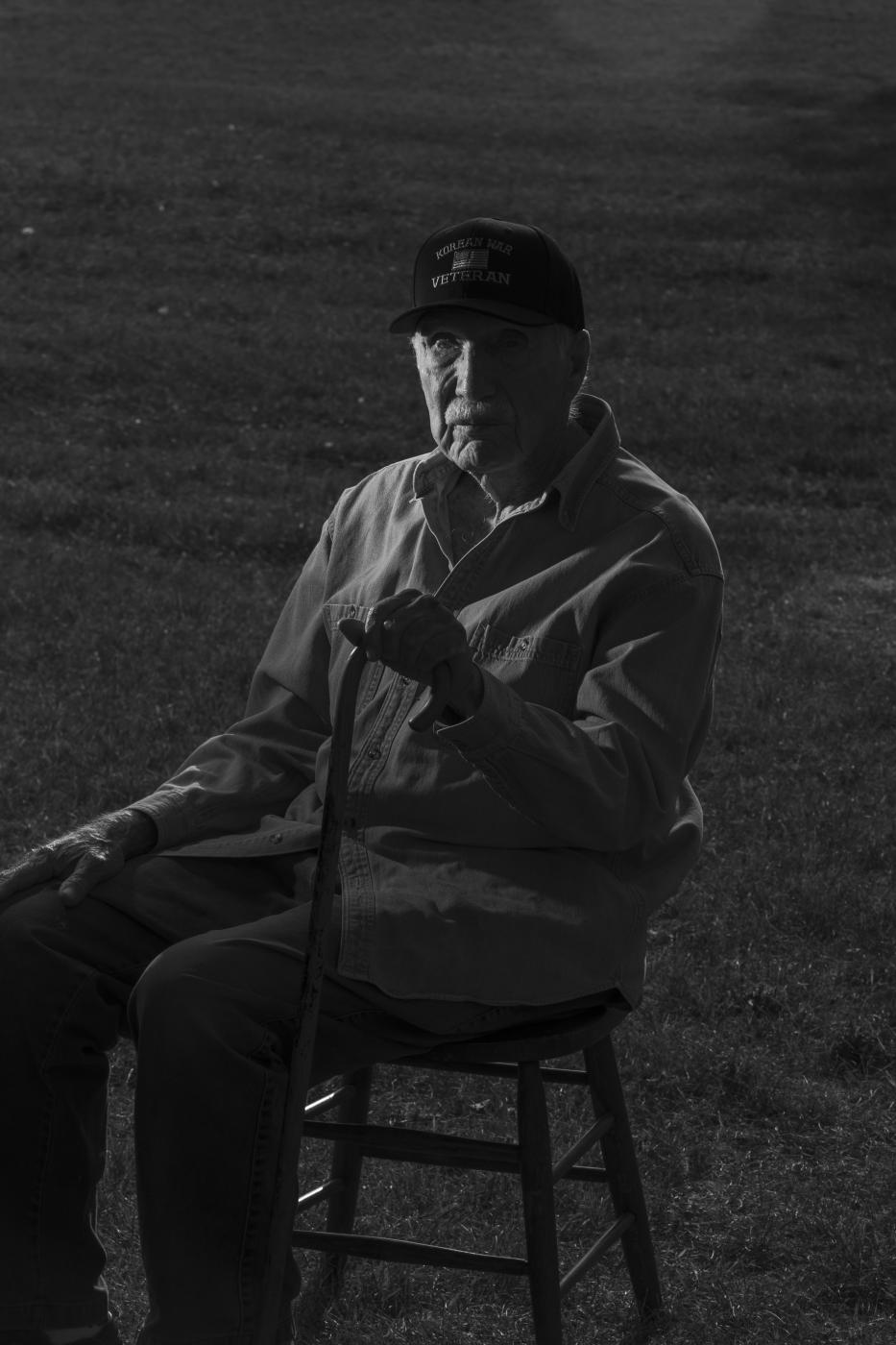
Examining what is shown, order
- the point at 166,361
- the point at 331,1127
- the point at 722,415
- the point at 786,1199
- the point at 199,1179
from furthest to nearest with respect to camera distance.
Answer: the point at 166,361 → the point at 722,415 → the point at 786,1199 → the point at 331,1127 → the point at 199,1179

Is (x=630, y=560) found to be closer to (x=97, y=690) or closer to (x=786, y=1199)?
(x=786, y=1199)

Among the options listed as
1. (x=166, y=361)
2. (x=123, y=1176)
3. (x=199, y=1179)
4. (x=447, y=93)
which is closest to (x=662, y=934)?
(x=123, y=1176)

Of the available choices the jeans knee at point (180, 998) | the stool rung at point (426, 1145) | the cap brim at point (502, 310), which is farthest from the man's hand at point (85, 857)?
the cap brim at point (502, 310)

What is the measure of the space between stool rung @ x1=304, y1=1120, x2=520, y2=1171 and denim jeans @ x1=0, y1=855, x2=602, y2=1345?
0.22m

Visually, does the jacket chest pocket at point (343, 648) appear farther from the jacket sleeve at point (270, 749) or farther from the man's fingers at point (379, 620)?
the man's fingers at point (379, 620)

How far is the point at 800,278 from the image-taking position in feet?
47.2

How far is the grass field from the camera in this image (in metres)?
3.35

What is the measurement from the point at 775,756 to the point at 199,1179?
141 inches

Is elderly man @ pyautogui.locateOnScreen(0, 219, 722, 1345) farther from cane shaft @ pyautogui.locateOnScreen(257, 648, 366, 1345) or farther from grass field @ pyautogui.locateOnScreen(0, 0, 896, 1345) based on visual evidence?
grass field @ pyautogui.locateOnScreen(0, 0, 896, 1345)

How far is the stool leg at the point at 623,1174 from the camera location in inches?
113

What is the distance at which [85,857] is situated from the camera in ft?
8.59

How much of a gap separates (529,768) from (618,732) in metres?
0.18

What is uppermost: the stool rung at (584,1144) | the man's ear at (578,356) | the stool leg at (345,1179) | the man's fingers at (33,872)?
the man's ear at (578,356)

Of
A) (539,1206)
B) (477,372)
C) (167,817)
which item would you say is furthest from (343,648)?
(539,1206)
